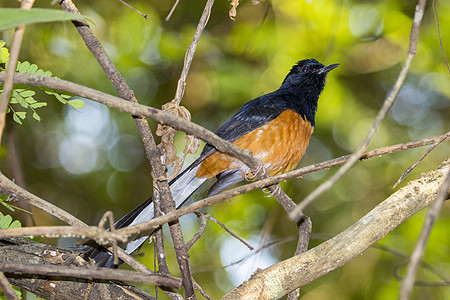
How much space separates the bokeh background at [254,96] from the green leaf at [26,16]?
10.4 feet

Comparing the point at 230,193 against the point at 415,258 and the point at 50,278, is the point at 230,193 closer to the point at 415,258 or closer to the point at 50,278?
the point at 415,258

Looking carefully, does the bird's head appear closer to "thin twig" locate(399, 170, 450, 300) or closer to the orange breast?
the orange breast

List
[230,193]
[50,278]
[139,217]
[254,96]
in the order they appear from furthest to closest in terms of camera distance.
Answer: [254,96] → [139,217] → [50,278] → [230,193]

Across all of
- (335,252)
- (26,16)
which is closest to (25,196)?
(26,16)

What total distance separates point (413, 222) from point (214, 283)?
7.59 ft

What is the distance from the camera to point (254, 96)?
210 inches

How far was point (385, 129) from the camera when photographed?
5887mm

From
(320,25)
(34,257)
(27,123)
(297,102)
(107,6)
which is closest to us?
(34,257)

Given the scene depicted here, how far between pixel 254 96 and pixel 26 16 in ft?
14.2

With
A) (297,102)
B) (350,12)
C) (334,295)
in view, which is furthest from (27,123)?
(334,295)

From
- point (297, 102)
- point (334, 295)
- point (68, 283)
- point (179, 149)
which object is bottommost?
point (68, 283)

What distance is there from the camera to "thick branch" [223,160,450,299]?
2.14 m

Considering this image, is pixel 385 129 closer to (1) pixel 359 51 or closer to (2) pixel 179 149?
(1) pixel 359 51

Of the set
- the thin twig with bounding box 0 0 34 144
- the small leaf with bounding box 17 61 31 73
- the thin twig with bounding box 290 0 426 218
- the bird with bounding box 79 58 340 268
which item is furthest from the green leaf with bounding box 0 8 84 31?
the bird with bounding box 79 58 340 268
